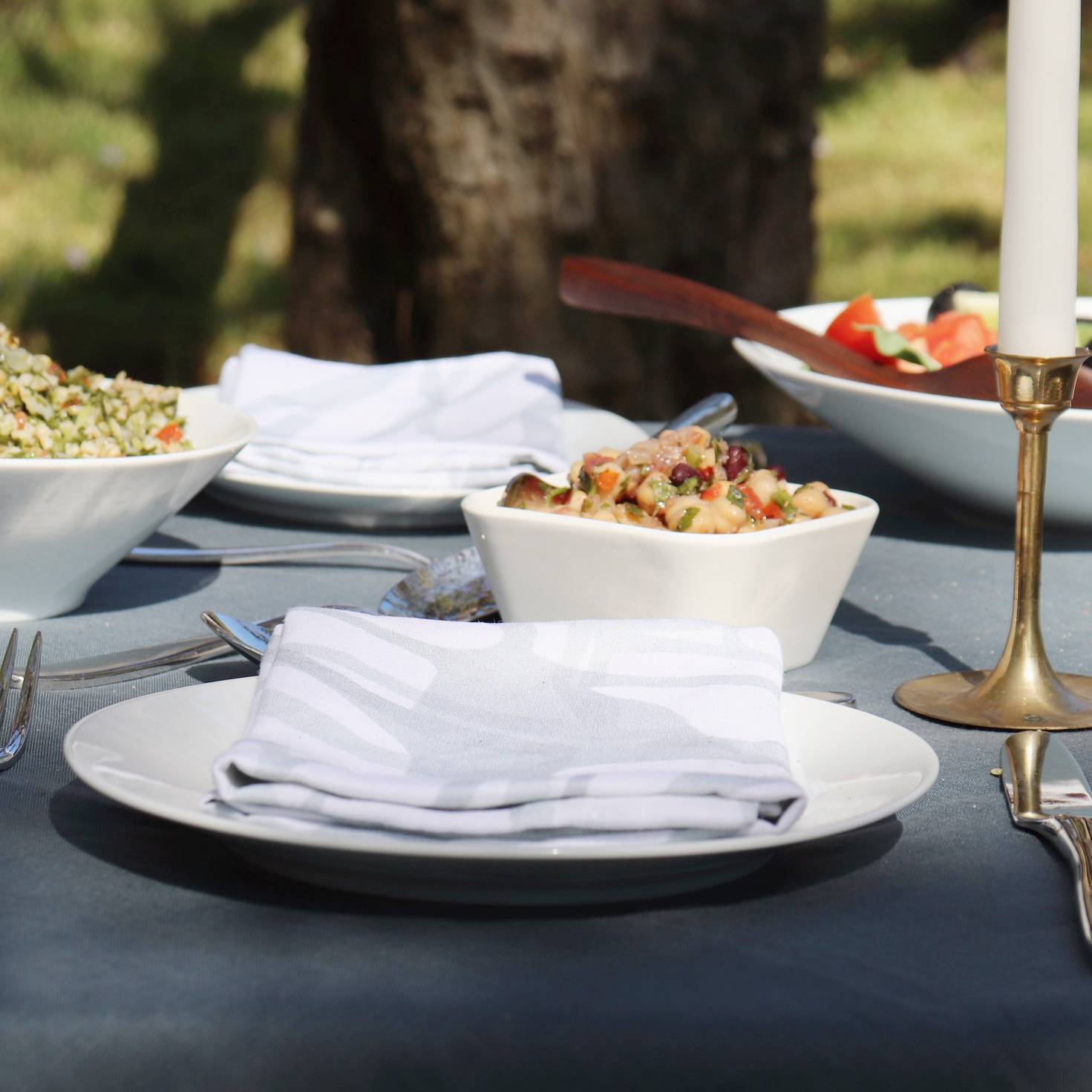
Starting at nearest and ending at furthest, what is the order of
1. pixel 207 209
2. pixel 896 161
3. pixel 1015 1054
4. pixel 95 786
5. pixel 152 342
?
pixel 1015 1054
pixel 95 786
pixel 152 342
pixel 207 209
pixel 896 161

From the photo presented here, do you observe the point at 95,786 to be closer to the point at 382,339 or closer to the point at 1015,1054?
the point at 1015,1054

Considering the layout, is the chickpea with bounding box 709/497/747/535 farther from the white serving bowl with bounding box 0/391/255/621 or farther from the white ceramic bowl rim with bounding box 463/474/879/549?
the white serving bowl with bounding box 0/391/255/621

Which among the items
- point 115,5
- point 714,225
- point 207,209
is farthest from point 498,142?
point 115,5

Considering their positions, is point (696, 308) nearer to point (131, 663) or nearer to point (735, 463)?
point (735, 463)

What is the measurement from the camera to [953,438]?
1251 millimetres

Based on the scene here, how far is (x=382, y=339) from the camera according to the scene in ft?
10.4

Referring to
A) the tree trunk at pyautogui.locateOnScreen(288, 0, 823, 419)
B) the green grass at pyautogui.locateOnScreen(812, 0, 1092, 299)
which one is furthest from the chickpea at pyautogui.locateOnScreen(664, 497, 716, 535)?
the green grass at pyautogui.locateOnScreen(812, 0, 1092, 299)

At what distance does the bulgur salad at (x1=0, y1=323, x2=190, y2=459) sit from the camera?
3.49ft

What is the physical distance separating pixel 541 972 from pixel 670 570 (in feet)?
1.31

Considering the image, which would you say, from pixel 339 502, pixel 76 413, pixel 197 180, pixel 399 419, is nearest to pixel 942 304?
pixel 399 419

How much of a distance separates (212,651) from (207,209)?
5.16 meters

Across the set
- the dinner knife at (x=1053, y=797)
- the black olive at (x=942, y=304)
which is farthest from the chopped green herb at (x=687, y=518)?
the black olive at (x=942, y=304)

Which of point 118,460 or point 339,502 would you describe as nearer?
point 118,460

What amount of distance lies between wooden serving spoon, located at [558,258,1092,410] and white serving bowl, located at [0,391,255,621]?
42cm
